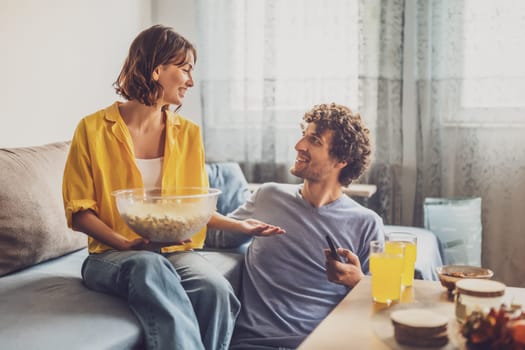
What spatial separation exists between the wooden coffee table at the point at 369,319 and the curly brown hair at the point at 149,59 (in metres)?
0.90

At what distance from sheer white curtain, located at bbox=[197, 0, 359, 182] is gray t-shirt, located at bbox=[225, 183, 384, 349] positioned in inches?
51.6

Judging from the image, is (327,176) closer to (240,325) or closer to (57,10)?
(240,325)

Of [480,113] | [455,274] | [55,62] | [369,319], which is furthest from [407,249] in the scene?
[55,62]

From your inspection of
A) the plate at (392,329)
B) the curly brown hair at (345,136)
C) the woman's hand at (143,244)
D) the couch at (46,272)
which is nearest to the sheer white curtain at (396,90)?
the curly brown hair at (345,136)

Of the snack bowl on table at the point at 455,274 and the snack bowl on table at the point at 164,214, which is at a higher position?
the snack bowl on table at the point at 164,214

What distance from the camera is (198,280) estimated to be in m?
1.85

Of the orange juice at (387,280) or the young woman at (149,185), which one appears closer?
the orange juice at (387,280)

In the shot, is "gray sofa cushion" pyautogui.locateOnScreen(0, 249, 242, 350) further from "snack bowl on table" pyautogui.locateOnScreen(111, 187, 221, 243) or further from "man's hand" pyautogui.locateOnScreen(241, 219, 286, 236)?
"man's hand" pyautogui.locateOnScreen(241, 219, 286, 236)

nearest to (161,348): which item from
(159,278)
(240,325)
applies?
(159,278)

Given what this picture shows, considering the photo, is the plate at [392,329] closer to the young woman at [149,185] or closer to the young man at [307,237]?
the young man at [307,237]

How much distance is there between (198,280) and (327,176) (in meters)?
0.60

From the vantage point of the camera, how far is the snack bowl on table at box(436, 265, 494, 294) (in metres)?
1.54

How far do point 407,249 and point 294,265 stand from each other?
0.50 metres

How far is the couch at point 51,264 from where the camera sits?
61.5 inches
